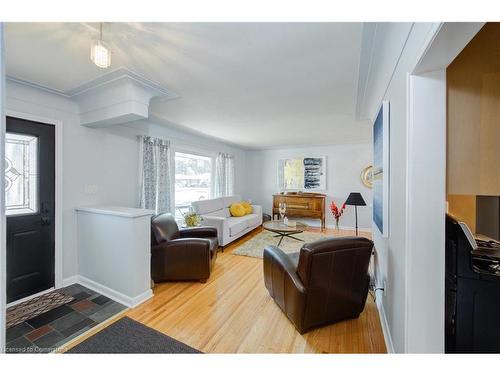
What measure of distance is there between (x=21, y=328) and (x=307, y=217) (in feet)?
17.4

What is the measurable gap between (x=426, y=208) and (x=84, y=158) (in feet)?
11.4

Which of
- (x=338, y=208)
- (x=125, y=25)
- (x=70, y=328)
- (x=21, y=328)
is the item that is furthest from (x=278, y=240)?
(x=125, y=25)

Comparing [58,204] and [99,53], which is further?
[58,204]

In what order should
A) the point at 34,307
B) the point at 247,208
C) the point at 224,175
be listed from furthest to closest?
the point at 224,175
the point at 247,208
the point at 34,307

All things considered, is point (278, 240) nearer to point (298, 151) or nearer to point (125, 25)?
point (298, 151)

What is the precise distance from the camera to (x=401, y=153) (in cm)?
126

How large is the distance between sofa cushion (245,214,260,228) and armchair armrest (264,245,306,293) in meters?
2.47

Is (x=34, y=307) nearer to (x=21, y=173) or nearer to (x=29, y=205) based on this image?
(x=29, y=205)

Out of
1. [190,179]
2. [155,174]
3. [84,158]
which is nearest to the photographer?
[84,158]

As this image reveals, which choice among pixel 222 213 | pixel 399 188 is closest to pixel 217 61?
pixel 399 188

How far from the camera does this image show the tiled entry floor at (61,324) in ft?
5.44

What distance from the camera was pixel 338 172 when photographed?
5.62m

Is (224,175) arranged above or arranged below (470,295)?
above

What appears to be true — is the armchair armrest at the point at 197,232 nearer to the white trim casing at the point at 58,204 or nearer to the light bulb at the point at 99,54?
the white trim casing at the point at 58,204
